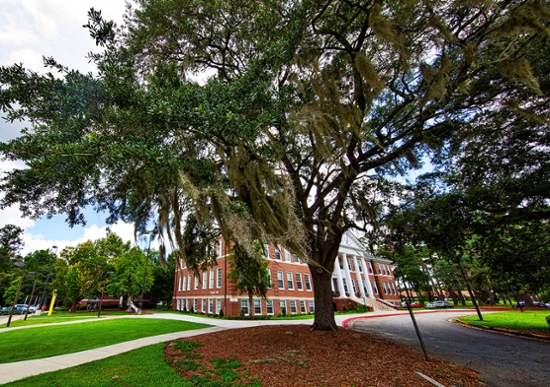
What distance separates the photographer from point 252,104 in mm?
4766

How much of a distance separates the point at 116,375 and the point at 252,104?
5592mm

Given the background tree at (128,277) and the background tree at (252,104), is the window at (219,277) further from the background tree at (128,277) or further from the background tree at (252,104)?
the background tree at (252,104)

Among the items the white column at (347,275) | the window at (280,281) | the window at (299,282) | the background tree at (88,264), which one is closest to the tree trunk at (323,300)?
the window at (280,281)

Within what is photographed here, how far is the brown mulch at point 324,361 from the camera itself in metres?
4.12

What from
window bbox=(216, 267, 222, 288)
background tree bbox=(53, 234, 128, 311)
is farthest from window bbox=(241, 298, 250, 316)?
background tree bbox=(53, 234, 128, 311)

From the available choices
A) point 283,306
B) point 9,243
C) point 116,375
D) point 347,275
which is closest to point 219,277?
point 283,306

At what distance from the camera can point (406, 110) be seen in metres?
7.50

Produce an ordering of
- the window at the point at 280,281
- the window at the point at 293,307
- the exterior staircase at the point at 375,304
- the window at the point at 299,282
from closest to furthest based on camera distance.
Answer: the window at the point at 280,281
the window at the point at 293,307
the window at the point at 299,282
the exterior staircase at the point at 375,304

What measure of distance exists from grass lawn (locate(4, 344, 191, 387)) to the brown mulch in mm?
308

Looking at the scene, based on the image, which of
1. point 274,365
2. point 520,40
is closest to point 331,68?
point 520,40

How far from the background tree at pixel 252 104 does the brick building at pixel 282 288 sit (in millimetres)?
9706

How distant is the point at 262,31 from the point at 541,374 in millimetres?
8853

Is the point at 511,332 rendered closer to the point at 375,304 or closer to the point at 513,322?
the point at 513,322

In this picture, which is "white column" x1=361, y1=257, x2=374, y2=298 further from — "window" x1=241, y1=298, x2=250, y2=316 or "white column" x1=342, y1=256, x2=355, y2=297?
"window" x1=241, y1=298, x2=250, y2=316
